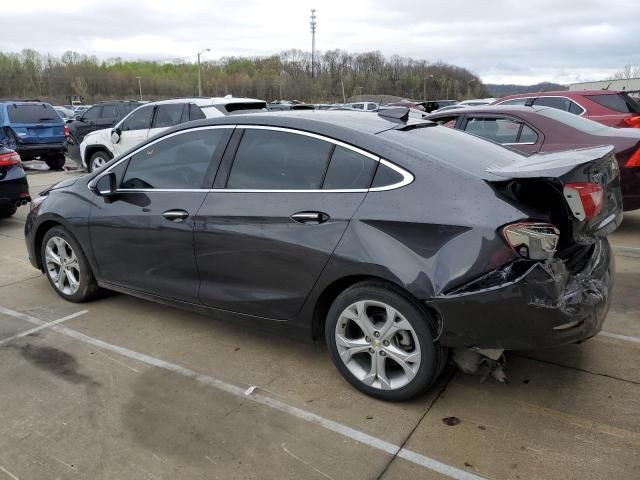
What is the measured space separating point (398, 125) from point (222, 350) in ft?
6.31

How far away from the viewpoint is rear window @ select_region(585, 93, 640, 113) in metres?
8.66

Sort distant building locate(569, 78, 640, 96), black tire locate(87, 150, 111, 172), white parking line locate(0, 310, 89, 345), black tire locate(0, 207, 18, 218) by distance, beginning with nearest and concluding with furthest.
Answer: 1. white parking line locate(0, 310, 89, 345)
2. black tire locate(0, 207, 18, 218)
3. black tire locate(87, 150, 111, 172)
4. distant building locate(569, 78, 640, 96)

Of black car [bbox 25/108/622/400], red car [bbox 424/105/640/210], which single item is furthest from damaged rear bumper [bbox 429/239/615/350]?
red car [bbox 424/105/640/210]

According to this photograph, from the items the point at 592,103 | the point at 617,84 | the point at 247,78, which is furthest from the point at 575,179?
the point at 247,78

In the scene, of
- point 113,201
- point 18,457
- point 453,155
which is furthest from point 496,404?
point 113,201

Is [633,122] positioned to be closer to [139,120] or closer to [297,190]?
[297,190]

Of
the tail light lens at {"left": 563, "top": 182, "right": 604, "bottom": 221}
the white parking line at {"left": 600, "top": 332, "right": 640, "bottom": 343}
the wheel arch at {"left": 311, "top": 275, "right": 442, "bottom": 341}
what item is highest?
the tail light lens at {"left": 563, "top": 182, "right": 604, "bottom": 221}

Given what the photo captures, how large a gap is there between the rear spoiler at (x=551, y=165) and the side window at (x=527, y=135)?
10.2 ft

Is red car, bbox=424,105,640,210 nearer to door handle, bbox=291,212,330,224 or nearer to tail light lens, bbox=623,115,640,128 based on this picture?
tail light lens, bbox=623,115,640,128

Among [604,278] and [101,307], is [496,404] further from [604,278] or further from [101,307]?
[101,307]

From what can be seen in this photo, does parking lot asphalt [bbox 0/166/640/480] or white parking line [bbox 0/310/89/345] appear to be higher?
parking lot asphalt [bbox 0/166/640/480]

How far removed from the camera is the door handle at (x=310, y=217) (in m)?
3.16

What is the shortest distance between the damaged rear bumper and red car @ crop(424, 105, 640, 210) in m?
3.45

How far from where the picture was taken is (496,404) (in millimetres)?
3078
